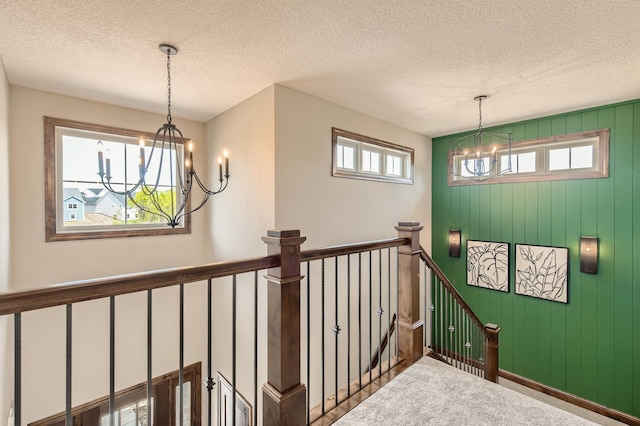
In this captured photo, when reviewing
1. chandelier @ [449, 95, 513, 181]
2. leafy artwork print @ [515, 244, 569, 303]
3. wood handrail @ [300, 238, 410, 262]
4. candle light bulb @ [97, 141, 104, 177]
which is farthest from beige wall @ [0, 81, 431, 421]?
leafy artwork print @ [515, 244, 569, 303]

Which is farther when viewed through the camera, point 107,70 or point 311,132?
point 311,132

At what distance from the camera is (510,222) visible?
432 centimetres

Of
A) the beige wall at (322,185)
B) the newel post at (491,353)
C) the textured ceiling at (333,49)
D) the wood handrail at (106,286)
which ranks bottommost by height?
the newel post at (491,353)

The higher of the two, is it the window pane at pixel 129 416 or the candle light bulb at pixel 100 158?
the candle light bulb at pixel 100 158

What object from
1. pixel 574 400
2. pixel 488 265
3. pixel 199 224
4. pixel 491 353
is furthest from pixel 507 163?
pixel 199 224

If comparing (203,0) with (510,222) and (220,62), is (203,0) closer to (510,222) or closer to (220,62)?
(220,62)

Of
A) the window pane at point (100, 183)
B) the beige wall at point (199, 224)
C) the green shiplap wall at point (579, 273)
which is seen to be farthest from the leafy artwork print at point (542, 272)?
the window pane at point (100, 183)

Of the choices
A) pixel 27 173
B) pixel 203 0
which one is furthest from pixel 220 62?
pixel 27 173

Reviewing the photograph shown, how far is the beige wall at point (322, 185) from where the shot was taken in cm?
305

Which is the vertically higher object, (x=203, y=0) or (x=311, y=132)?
(x=203, y=0)

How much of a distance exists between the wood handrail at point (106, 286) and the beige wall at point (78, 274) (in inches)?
109

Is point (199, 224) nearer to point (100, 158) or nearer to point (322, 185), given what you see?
point (322, 185)

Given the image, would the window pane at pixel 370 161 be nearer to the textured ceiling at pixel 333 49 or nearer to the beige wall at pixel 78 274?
the textured ceiling at pixel 333 49

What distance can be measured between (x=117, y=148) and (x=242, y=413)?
3481 mm
